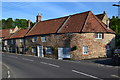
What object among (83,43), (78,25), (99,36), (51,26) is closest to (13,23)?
(51,26)

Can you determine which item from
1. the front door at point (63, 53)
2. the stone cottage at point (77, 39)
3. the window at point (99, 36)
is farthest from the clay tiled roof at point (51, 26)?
the window at point (99, 36)

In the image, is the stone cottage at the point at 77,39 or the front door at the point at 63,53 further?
the front door at the point at 63,53

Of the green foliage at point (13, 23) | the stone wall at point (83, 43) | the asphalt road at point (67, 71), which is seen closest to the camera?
the asphalt road at point (67, 71)

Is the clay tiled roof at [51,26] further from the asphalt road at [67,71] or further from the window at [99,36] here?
the asphalt road at [67,71]

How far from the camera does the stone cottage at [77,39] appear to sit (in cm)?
2975

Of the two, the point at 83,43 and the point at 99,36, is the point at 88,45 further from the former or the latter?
the point at 99,36

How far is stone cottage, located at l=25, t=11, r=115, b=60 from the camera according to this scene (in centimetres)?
2975

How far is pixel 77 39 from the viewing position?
29.6 meters

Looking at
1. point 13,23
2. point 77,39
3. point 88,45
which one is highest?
point 13,23

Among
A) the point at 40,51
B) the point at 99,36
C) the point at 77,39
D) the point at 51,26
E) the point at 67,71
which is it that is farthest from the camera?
the point at 51,26

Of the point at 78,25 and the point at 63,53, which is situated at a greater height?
the point at 78,25

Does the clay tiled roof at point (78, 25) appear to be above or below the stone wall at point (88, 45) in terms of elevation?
above

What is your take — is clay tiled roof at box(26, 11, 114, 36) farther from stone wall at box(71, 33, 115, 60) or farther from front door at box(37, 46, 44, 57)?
front door at box(37, 46, 44, 57)

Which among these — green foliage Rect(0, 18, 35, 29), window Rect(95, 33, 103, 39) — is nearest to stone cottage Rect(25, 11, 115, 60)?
window Rect(95, 33, 103, 39)
